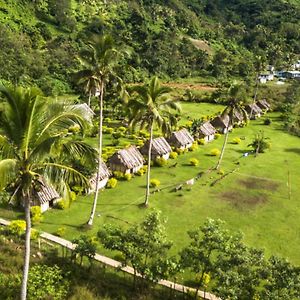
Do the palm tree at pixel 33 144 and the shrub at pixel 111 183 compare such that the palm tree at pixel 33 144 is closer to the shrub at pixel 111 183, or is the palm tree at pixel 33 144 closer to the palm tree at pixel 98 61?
the palm tree at pixel 98 61

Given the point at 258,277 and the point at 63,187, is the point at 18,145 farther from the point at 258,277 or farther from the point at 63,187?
the point at 258,277

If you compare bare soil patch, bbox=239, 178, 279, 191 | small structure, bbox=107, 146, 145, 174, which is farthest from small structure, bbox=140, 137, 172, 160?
bare soil patch, bbox=239, 178, 279, 191

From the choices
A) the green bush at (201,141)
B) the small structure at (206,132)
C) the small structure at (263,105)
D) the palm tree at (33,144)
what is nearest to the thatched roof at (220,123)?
the small structure at (206,132)

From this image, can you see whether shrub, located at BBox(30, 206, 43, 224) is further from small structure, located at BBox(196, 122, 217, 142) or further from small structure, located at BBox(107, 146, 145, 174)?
small structure, located at BBox(196, 122, 217, 142)

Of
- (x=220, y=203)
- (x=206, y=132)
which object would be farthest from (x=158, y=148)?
(x=206, y=132)

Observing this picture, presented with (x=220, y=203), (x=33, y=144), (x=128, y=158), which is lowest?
(x=220, y=203)

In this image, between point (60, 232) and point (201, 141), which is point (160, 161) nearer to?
point (201, 141)

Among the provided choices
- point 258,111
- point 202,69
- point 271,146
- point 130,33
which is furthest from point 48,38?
point 271,146
